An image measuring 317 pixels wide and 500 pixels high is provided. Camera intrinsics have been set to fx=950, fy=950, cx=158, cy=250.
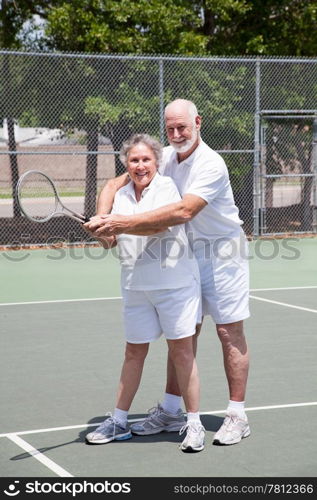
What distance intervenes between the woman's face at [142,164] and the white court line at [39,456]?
5.11ft

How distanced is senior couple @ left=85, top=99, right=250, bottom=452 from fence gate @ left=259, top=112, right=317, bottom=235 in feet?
35.4

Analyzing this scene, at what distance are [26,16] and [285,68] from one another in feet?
15.5

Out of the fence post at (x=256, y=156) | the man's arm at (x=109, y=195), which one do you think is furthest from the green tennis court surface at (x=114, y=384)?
the fence post at (x=256, y=156)

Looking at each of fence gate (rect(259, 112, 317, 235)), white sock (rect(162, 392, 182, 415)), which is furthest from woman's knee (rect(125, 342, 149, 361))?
fence gate (rect(259, 112, 317, 235))

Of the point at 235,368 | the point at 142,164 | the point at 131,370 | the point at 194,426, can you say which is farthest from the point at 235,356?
the point at 142,164

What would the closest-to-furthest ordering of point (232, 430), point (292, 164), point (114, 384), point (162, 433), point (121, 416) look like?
point (232, 430), point (121, 416), point (162, 433), point (114, 384), point (292, 164)

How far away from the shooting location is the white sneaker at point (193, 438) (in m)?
5.12

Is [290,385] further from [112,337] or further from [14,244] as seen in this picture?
[14,244]

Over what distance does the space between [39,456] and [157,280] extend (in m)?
1.13

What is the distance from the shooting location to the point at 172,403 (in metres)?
5.64

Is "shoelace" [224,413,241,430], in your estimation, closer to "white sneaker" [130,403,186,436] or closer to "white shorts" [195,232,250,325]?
"white sneaker" [130,403,186,436]

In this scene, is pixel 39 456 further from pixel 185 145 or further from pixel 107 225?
pixel 185 145

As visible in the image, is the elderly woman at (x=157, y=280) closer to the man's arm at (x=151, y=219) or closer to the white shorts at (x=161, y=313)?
the white shorts at (x=161, y=313)

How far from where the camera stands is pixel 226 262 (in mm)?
5340
